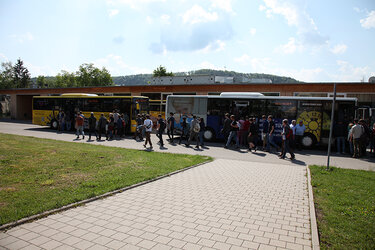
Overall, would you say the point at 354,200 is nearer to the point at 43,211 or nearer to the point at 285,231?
the point at 285,231

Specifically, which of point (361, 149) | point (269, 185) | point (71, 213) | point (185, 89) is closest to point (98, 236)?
point (71, 213)

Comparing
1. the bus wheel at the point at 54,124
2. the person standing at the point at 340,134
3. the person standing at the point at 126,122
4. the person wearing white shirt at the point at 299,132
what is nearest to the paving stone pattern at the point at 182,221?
the person wearing white shirt at the point at 299,132

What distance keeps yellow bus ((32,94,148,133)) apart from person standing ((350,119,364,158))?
14.1 m

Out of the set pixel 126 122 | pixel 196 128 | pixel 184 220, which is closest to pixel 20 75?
pixel 126 122

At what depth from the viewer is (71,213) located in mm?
4703

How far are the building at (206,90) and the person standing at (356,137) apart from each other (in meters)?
7.59

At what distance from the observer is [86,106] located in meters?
22.0

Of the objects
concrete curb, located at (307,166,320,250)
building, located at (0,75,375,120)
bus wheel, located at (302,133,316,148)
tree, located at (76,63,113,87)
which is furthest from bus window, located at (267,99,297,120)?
tree, located at (76,63,113,87)

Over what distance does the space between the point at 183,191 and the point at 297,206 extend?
2607 millimetres

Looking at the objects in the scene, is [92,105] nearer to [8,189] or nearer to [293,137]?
[293,137]

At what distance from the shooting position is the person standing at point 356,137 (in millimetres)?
12820

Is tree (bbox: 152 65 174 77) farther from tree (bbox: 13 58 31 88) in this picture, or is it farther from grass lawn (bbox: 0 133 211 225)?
grass lawn (bbox: 0 133 211 225)

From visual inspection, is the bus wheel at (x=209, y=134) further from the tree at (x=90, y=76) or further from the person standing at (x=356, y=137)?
the tree at (x=90, y=76)

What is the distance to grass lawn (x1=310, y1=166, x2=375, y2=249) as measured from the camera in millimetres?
4024
